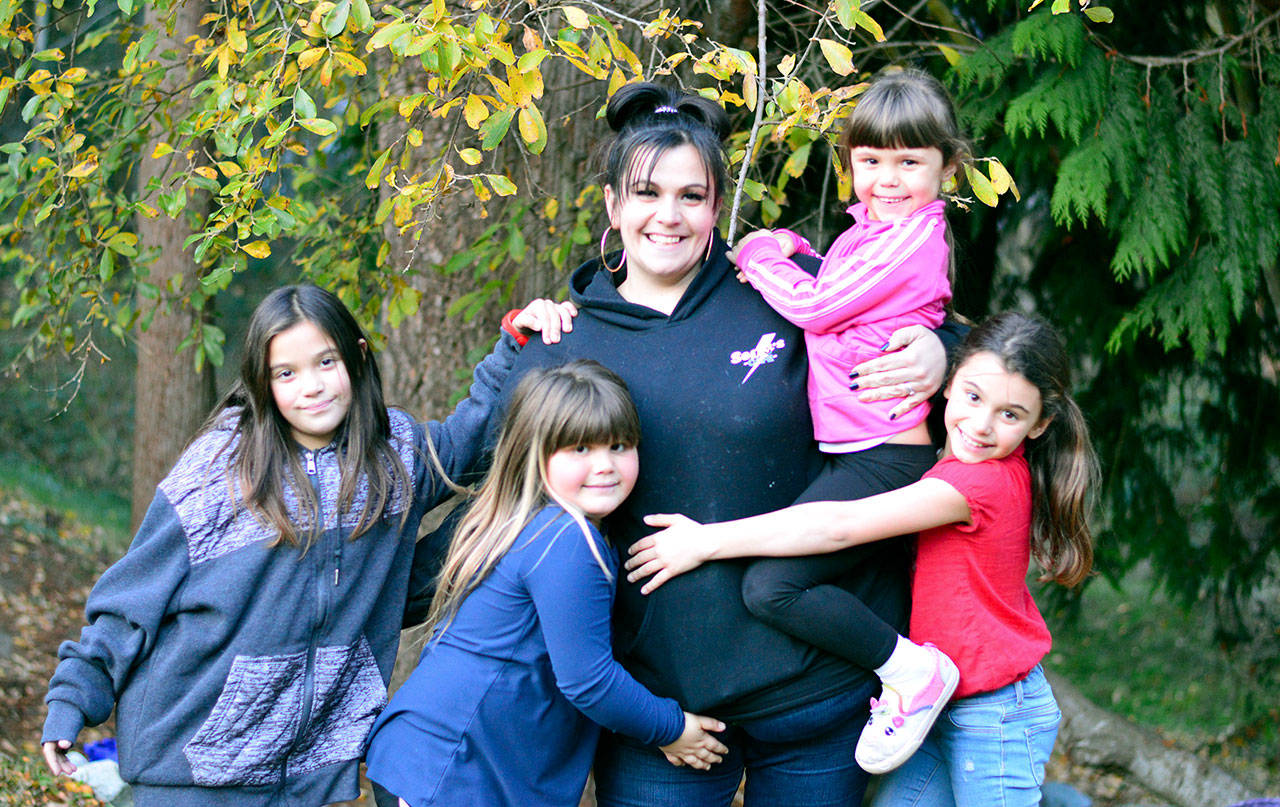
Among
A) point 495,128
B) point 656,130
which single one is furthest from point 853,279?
point 495,128

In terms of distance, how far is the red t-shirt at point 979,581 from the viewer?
2.13 m

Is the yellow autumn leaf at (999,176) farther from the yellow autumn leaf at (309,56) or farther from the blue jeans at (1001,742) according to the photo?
the yellow autumn leaf at (309,56)

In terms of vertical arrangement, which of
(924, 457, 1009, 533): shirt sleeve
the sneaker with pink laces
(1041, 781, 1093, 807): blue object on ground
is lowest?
(1041, 781, 1093, 807): blue object on ground

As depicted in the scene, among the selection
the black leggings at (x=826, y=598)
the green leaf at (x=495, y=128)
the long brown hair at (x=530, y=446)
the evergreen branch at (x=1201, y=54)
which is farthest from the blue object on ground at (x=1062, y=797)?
the green leaf at (x=495, y=128)

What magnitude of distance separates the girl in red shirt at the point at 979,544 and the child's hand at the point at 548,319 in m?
0.46

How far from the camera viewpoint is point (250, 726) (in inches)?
83.1

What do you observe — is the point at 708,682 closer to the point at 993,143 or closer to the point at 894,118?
the point at 894,118

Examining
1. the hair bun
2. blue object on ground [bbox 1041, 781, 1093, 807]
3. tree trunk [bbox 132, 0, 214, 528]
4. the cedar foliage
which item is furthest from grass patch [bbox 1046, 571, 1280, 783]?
tree trunk [bbox 132, 0, 214, 528]

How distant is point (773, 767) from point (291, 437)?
1.17 metres

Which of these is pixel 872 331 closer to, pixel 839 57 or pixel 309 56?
pixel 839 57

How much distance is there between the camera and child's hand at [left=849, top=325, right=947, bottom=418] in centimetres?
209

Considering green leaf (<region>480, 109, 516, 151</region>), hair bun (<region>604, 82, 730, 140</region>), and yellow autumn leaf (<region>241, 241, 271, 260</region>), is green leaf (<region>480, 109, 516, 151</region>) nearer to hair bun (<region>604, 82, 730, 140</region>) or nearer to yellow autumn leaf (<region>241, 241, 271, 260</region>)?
hair bun (<region>604, 82, 730, 140</region>)

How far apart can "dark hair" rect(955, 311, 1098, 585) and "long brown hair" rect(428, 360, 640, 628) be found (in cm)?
69

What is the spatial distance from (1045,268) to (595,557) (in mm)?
2669
